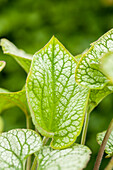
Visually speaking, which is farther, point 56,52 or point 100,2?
point 100,2

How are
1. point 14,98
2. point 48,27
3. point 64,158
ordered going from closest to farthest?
point 64,158, point 14,98, point 48,27

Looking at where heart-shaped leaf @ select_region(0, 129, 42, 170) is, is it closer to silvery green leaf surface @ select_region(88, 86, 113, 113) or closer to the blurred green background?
silvery green leaf surface @ select_region(88, 86, 113, 113)

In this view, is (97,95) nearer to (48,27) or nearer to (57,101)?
(57,101)

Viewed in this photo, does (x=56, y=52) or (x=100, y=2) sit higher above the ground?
(x=56, y=52)

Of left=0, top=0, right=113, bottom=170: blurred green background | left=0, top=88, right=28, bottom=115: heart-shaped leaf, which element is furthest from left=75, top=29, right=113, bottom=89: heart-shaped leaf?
left=0, top=0, right=113, bottom=170: blurred green background

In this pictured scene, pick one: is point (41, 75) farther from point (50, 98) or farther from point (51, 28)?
point (51, 28)

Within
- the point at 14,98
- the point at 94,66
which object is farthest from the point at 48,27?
the point at 94,66

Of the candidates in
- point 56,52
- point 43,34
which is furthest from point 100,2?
point 56,52

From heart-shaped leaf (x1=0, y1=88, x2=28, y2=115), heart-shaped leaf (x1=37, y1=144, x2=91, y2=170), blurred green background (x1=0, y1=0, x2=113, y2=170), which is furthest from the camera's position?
blurred green background (x1=0, y1=0, x2=113, y2=170)
